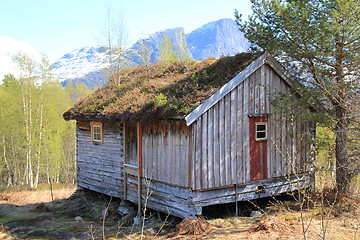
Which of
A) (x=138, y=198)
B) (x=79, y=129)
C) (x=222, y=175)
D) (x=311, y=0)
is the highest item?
(x=311, y=0)

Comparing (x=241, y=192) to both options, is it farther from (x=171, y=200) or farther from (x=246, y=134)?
(x=171, y=200)

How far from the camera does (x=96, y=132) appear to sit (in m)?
14.2

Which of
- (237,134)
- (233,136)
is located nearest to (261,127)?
(237,134)

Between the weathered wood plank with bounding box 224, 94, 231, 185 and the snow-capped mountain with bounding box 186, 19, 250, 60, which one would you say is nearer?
the weathered wood plank with bounding box 224, 94, 231, 185

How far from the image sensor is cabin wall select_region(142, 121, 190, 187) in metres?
9.76

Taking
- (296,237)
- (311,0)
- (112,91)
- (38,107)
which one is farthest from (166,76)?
(38,107)

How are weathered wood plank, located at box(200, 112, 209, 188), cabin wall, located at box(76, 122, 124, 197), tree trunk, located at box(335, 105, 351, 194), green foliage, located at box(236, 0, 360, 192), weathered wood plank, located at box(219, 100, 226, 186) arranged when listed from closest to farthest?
green foliage, located at box(236, 0, 360, 192)
weathered wood plank, located at box(200, 112, 209, 188)
weathered wood plank, located at box(219, 100, 226, 186)
tree trunk, located at box(335, 105, 351, 194)
cabin wall, located at box(76, 122, 124, 197)

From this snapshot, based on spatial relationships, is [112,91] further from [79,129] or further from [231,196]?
[231,196]

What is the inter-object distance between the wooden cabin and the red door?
1.3 inches

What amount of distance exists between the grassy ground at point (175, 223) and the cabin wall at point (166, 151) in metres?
1.45

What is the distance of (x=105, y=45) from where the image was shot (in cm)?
2002

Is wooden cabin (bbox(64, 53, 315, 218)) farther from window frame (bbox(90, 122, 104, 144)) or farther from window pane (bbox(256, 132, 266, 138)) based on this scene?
window frame (bbox(90, 122, 104, 144))

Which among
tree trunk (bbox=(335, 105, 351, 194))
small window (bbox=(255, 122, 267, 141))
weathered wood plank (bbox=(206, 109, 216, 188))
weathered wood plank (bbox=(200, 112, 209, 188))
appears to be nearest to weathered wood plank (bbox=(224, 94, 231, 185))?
weathered wood plank (bbox=(206, 109, 216, 188))

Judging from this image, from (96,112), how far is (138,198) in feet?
12.4
